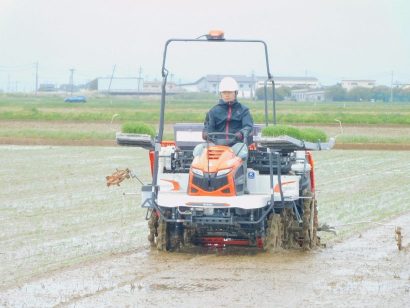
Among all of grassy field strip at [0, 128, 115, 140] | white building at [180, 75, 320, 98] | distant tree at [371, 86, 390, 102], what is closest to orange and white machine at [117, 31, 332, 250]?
white building at [180, 75, 320, 98]

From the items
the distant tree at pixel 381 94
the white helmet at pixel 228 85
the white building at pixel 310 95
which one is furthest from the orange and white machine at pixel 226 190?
the distant tree at pixel 381 94

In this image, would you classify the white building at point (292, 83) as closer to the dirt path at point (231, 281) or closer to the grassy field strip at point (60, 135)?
the grassy field strip at point (60, 135)

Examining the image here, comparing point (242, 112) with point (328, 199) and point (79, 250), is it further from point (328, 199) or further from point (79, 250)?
point (328, 199)

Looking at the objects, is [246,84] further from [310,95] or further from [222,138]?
[310,95]

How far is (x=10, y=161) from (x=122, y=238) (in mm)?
16793

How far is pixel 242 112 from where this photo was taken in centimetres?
1325

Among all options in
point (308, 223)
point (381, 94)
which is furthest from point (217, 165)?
point (381, 94)

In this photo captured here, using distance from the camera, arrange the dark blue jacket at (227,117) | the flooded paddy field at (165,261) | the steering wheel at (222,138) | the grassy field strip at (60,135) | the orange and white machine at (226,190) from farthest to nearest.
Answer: the grassy field strip at (60,135) → the dark blue jacket at (227,117) → the steering wheel at (222,138) → the orange and white machine at (226,190) → the flooded paddy field at (165,261)

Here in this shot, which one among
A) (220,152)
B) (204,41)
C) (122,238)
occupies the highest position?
(204,41)

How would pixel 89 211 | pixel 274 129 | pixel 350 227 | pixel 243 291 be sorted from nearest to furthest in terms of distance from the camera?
1. pixel 243 291
2. pixel 274 129
3. pixel 350 227
4. pixel 89 211

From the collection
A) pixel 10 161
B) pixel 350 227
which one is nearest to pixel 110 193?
pixel 350 227

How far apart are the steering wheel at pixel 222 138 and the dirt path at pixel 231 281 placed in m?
1.38

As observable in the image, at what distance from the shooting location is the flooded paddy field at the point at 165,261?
33.1 feet

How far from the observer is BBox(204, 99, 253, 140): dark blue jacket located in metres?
13.2
